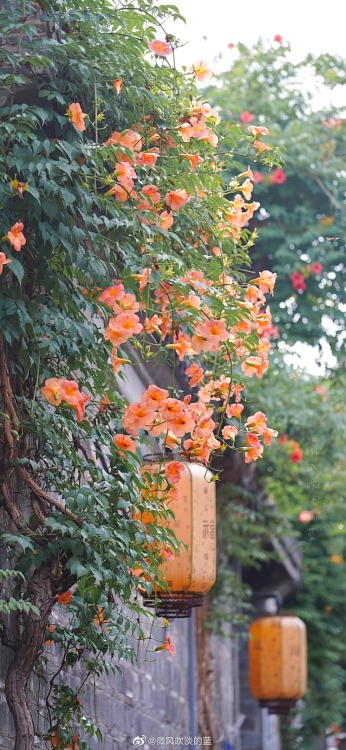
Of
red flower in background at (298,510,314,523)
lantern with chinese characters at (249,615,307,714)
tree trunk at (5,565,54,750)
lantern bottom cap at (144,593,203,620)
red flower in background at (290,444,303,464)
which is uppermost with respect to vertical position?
red flower in background at (298,510,314,523)

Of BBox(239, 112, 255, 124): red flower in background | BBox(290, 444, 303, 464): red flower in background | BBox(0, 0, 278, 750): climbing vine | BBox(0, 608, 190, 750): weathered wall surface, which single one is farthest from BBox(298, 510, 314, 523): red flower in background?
BBox(0, 0, 278, 750): climbing vine

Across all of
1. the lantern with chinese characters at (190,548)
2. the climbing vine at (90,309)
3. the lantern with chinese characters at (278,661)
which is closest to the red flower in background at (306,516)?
the lantern with chinese characters at (278,661)

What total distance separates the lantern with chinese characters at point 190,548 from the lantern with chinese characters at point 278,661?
4.51m

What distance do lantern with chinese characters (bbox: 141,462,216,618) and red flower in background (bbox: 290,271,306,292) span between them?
113 inches

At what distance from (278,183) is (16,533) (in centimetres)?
445

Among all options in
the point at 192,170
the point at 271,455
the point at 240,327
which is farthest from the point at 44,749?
the point at 271,455

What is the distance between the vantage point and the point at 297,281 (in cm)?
683

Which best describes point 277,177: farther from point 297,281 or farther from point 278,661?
point 278,661

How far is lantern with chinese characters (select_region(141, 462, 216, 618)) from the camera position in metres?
3.98

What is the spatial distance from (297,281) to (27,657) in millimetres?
4129

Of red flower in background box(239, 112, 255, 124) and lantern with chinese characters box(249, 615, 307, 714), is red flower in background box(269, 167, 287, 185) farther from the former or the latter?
lantern with chinese characters box(249, 615, 307, 714)

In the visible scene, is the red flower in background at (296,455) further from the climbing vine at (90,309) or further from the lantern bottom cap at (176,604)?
the climbing vine at (90,309)

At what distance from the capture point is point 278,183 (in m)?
7.11

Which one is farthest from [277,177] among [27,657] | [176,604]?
[27,657]
